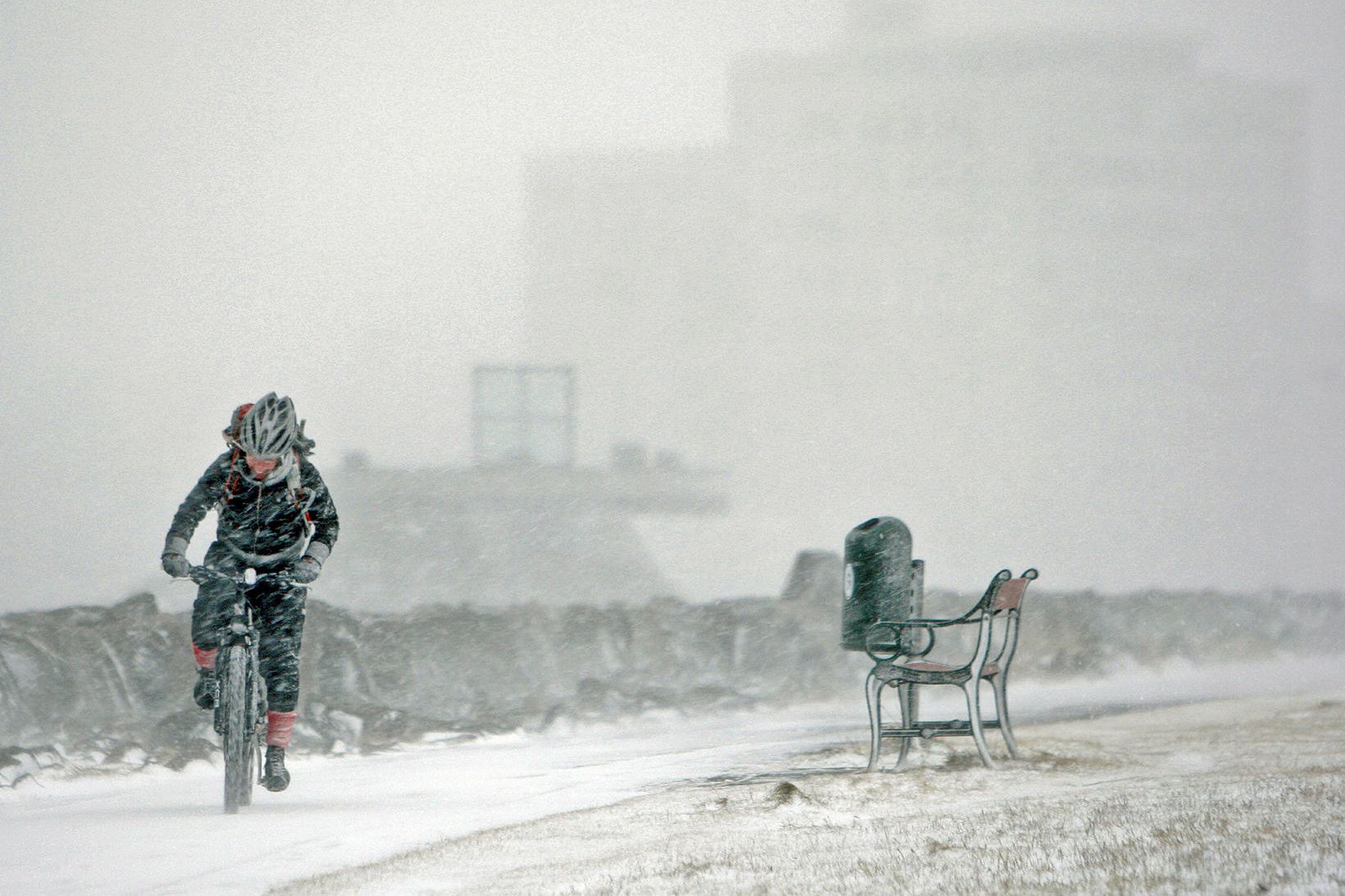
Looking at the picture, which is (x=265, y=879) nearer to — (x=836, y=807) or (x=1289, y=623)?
(x=836, y=807)

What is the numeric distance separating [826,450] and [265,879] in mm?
37791

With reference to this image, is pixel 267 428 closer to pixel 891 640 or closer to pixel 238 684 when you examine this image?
pixel 238 684

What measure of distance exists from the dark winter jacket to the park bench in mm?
2753

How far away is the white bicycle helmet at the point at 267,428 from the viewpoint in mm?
5641

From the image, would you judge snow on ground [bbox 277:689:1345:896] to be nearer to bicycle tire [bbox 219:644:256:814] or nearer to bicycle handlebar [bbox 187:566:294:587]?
bicycle tire [bbox 219:644:256:814]

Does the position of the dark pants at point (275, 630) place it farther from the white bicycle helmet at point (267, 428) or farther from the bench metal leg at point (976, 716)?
the bench metal leg at point (976, 716)

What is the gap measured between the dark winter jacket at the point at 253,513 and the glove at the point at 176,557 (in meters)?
0.03

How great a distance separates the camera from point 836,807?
5637mm

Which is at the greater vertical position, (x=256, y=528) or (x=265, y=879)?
(x=256, y=528)

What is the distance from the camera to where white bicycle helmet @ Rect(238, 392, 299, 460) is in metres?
5.64

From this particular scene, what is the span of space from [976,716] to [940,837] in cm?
214

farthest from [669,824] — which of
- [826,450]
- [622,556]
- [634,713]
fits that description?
[826,450]

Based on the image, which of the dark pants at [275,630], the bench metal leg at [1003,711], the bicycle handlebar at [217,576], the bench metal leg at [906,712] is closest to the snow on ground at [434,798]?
the bench metal leg at [1003,711]

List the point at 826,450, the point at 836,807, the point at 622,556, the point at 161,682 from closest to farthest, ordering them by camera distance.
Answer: the point at 836,807 < the point at 161,682 < the point at 622,556 < the point at 826,450
